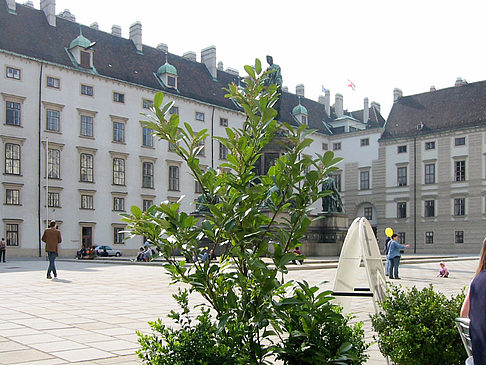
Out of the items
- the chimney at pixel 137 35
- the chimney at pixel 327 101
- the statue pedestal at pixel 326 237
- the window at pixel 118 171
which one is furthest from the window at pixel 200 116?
the statue pedestal at pixel 326 237

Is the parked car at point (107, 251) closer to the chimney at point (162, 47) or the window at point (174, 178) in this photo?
the window at point (174, 178)

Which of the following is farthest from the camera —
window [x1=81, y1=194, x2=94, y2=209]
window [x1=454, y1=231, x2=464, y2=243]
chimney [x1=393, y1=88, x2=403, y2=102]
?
chimney [x1=393, y1=88, x2=403, y2=102]

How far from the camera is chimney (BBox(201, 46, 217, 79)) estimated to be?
6097 cm

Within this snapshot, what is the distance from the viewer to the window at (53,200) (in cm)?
4347

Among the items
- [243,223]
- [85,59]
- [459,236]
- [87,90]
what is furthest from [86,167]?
[243,223]

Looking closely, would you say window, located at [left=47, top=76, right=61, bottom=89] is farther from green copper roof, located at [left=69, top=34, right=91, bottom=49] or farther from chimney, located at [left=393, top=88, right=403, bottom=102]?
chimney, located at [left=393, top=88, right=403, bottom=102]

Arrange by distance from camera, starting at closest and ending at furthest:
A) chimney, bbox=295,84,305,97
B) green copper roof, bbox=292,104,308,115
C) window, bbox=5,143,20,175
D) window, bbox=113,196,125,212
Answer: window, bbox=5,143,20,175
window, bbox=113,196,125,212
green copper roof, bbox=292,104,308,115
chimney, bbox=295,84,305,97

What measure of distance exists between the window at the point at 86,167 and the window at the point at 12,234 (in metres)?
→ 6.60

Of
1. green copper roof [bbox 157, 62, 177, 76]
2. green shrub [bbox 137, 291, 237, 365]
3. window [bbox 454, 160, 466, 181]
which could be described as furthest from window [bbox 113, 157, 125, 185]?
green shrub [bbox 137, 291, 237, 365]

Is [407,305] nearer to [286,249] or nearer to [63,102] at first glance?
[286,249]

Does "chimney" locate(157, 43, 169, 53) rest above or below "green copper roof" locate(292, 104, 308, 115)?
above

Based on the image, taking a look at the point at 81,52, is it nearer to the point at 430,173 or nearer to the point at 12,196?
the point at 12,196

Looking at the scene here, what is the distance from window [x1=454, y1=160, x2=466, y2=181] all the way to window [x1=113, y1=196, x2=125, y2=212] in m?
31.9

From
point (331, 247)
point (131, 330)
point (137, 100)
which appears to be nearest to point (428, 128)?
point (137, 100)
